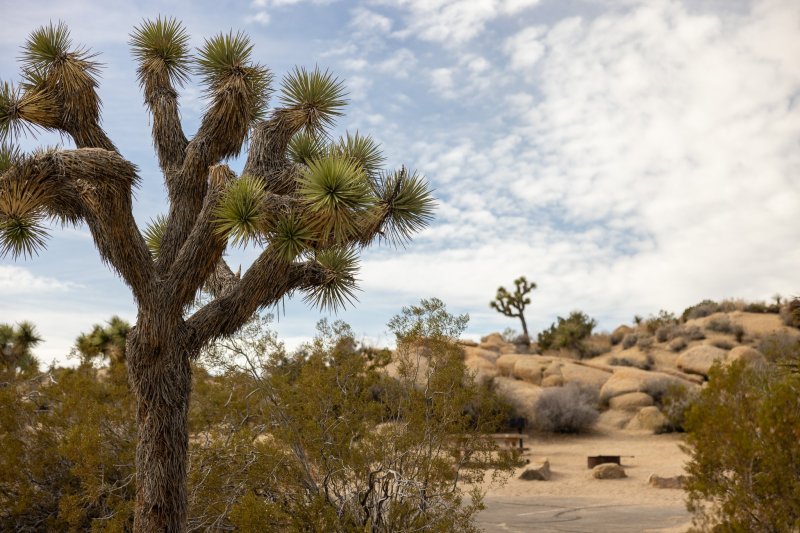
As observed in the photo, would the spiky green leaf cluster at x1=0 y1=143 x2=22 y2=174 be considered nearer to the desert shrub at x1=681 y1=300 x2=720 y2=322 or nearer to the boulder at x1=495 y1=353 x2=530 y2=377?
the boulder at x1=495 y1=353 x2=530 y2=377

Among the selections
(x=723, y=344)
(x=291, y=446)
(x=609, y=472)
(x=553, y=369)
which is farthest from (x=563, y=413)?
(x=291, y=446)

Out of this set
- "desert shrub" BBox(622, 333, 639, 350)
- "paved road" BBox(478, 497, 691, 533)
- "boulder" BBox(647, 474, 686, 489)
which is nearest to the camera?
"paved road" BBox(478, 497, 691, 533)

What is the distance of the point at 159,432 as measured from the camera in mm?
9000

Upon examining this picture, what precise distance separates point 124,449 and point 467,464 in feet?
17.2

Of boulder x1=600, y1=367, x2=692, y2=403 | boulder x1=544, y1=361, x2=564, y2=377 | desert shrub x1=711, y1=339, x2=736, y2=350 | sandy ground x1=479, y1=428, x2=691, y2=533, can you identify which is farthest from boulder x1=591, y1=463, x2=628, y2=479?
desert shrub x1=711, y1=339, x2=736, y2=350

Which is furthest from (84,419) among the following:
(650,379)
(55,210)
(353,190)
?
(650,379)

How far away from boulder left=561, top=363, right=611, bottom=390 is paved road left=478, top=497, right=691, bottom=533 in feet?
54.1

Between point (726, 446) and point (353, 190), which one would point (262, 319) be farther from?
point (726, 446)

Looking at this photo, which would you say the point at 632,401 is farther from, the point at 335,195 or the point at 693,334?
the point at 335,195

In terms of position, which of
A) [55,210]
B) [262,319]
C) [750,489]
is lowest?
[750,489]

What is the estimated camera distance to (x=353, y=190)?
7.99 metres

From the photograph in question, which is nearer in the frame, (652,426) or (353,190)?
(353,190)

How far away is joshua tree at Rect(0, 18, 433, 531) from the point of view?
8.29 metres

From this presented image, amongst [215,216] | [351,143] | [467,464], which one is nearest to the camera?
[215,216]
